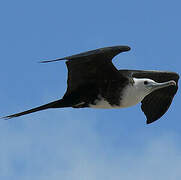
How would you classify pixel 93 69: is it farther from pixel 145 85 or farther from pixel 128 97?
pixel 145 85

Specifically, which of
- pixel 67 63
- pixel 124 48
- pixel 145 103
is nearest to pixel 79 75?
pixel 67 63

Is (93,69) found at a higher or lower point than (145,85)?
higher

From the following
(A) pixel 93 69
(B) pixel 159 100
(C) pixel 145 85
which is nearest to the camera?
(A) pixel 93 69

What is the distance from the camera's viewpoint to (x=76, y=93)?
8.12 metres

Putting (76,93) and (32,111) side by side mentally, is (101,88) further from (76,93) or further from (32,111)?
(32,111)

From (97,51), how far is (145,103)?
7.84 ft

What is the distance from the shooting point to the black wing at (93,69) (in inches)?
292

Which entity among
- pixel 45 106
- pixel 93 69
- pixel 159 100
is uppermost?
pixel 93 69

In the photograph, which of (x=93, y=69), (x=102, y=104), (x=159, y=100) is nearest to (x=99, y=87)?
(x=102, y=104)

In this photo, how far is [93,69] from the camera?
7.83 meters

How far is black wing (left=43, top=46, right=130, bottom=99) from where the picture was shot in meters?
7.42

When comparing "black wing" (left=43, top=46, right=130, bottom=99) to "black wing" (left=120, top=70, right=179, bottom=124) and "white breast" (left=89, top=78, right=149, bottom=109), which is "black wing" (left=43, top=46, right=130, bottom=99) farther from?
"black wing" (left=120, top=70, right=179, bottom=124)

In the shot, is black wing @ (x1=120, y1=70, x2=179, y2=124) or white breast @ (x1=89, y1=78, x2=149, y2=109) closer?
white breast @ (x1=89, y1=78, x2=149, y2=109)

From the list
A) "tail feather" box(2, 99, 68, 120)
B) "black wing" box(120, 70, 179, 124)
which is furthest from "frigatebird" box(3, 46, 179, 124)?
"black wing" box(120, 70, 179, 124)
